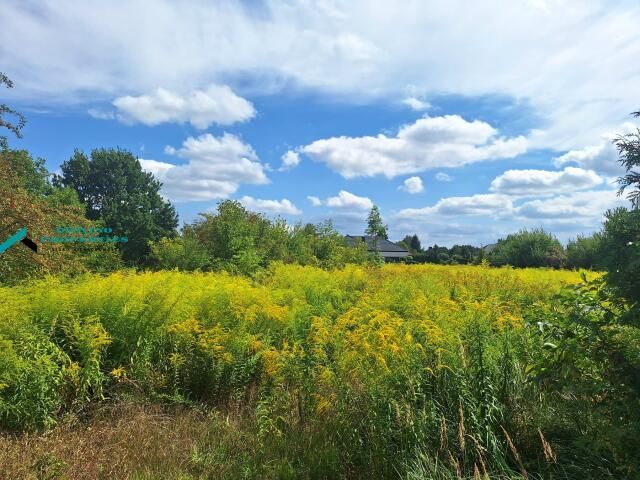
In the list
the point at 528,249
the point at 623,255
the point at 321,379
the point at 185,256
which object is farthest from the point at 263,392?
the point at 528,249

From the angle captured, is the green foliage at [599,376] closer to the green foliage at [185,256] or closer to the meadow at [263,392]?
the meadow at [263,392]

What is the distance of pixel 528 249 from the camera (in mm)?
22812

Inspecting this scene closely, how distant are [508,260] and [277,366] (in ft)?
69.4

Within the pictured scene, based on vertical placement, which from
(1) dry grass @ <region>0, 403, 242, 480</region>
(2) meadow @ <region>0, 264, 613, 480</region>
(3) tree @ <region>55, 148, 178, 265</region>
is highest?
(3) tree @ <region>55, 148, 178, 265</region>

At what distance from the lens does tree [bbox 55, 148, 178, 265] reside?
38.3 metres

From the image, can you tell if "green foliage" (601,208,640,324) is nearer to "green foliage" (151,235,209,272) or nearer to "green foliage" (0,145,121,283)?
"green foliage" (0,145,121,283)

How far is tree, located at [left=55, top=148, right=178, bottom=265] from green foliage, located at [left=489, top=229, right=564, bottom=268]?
2526cm

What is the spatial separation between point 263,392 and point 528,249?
2072cm

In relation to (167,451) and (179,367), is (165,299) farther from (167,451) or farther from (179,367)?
(167,451)

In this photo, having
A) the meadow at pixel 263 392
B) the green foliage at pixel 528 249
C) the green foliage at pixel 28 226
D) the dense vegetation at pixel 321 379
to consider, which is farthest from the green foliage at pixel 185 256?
the green foliage at pixel 528 249

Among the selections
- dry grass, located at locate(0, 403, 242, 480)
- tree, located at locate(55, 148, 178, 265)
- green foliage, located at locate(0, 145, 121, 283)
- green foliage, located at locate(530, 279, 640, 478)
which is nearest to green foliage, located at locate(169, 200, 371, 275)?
green foliage, located at locate(0, 145, 121, 283)

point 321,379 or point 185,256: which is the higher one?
point 185,256

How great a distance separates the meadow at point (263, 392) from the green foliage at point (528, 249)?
17.5 meters

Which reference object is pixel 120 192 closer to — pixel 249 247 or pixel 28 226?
pixel 249 247
